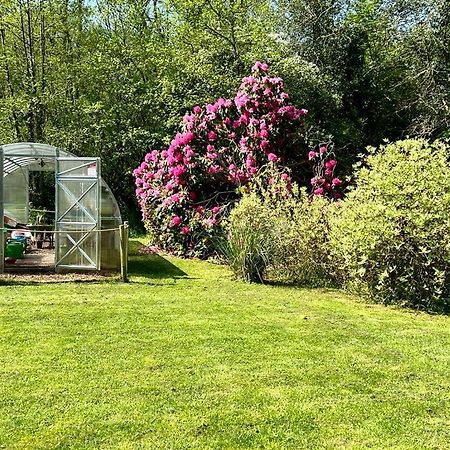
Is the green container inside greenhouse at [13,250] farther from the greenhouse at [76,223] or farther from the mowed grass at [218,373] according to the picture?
the mowed grass at [218,373]

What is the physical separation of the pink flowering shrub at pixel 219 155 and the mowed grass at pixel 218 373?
4742 millimetres

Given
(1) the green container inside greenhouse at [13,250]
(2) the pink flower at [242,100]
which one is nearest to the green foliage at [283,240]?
(2) the pink flower at [242,100]

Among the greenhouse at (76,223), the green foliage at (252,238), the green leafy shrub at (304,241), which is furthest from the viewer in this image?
the greenhouse at (76,223)

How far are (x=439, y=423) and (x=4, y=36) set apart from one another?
22.0m

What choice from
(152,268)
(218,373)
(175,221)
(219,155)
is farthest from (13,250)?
(218,373)

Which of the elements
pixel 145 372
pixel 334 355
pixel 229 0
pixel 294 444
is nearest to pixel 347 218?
pixel 334 355

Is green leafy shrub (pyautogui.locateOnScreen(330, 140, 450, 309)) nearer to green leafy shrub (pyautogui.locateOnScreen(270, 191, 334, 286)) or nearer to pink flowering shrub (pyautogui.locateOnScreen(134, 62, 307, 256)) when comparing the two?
green leafy shrub (pyautogui.locateOnScreen(270, 191, 334, 286))

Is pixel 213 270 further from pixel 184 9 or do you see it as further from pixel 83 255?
pixel 184 9

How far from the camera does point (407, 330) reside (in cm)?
712

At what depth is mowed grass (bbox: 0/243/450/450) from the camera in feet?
13.4

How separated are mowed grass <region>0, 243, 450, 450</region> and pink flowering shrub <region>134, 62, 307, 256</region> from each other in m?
4.74

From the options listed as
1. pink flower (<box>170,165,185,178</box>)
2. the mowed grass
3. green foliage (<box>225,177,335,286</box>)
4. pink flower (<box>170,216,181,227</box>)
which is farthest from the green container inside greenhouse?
green foliage (<box>225,177,335,286</box>)

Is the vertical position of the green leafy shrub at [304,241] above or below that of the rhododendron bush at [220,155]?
below

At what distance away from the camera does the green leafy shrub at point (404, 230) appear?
27.4 ft
